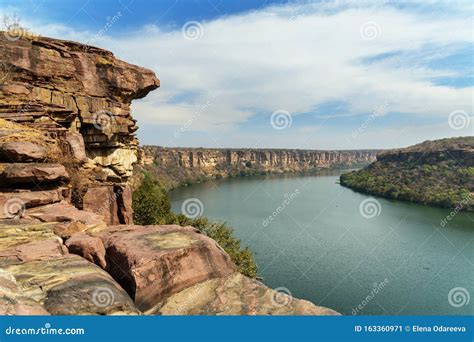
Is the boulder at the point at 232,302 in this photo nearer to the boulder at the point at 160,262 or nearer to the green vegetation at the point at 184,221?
the boulder at the point at 160,262

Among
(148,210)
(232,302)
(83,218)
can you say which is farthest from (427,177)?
(232,302)

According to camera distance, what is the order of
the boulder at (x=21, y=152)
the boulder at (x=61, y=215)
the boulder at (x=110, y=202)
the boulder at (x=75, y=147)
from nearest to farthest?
the boulder at (x=61, y=215), the boulder at (x=21, y=152), the boulder at (x=75, y=147), the boulder at (x=110, y=202)

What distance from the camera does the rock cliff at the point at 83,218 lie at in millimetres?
5582

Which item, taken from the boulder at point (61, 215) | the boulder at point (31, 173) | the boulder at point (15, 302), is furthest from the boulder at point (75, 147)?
the boulder at point (15, 302)

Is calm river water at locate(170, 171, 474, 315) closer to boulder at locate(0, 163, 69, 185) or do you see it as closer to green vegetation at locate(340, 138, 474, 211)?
green vegetation at locate(340, 138, 474, 211)

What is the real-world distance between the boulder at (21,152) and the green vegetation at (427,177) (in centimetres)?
7315

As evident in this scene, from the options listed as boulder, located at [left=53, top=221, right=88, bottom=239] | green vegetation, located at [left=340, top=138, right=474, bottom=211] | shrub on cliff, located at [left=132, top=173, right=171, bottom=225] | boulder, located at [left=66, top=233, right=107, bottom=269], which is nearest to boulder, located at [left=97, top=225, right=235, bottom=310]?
boulder, located at [left=66, top=233, right=107, bottom=269]

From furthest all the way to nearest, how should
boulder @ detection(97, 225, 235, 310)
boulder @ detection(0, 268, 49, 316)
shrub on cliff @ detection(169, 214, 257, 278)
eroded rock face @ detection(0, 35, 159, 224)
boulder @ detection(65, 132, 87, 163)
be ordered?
shrub on cliff @ detection(169, 214, 257, 278)
boulder @ detection(65, 132, 87, 163)
eroded rock face @ detection(0, 35, 159, 224)
boulder @ detection(97, 225, 235, 310)
boulder @ detection(0, 268, 49, 316)

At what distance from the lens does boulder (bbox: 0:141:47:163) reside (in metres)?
9.77

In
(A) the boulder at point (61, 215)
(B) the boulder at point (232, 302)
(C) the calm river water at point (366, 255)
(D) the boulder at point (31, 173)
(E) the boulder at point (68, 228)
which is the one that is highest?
(D) the boulder at point (31, 173)

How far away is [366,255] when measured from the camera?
121ft

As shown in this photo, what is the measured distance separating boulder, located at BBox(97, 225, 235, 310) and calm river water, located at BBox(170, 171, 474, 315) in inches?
833

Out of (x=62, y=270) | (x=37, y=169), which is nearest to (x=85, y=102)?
(x=37, y=169)

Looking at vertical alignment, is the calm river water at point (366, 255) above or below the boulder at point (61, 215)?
below
